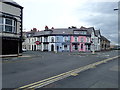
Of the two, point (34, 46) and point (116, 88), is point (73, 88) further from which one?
point (34, 46)

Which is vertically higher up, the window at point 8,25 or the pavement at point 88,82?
the window at point 8,25

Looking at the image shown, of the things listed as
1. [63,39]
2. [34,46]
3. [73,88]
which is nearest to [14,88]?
[73,88]

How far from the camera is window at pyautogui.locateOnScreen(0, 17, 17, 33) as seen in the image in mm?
17078

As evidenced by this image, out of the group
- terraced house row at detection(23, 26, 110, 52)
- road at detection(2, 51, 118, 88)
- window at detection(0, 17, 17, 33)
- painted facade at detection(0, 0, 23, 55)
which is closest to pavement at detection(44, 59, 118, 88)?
road at detection(2, 51, 118, 88)

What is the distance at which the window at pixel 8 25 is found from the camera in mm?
17078

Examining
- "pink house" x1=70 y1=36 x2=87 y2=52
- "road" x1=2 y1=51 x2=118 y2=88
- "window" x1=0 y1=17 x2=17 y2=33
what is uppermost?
"window" x1=0 y1=17 x2=17 y2=33

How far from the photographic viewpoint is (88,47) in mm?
45094

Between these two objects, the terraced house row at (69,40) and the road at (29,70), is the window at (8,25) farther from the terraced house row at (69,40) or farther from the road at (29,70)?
the terraced house row at (69,40)

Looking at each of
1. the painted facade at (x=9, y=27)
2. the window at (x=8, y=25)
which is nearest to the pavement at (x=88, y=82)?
the painted facade at (x=9, y=27)

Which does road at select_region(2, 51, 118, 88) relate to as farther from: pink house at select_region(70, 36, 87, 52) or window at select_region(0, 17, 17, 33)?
pink house at select_region(70, 36, 87, 52)

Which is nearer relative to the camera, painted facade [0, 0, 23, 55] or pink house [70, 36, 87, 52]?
painted facade [0, 0, 23, 55]

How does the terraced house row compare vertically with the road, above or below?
above

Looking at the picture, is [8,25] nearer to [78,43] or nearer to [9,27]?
[9,27]

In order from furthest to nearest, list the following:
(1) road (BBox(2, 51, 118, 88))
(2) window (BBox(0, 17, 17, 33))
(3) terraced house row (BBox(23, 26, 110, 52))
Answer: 1. (3) terraced house row (BBox(23, 26, 110, 52))
2. (2) window (BBox(0, 17, 17, 33))
3. (1) road (BBox(2, 51, 118, 88))
